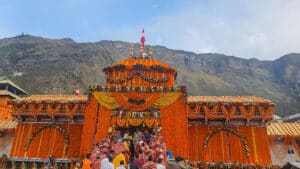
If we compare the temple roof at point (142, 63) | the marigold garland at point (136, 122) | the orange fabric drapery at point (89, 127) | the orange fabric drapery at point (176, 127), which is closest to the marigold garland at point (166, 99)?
the orange fabric drapery at point (176, 127)

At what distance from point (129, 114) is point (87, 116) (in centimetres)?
325

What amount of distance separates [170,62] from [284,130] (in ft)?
226

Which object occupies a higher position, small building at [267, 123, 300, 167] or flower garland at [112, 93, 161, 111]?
flower garland at [112, 93, 161, 111]

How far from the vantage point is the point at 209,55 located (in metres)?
96.8

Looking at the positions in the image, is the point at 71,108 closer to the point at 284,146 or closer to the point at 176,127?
the point at 176,127

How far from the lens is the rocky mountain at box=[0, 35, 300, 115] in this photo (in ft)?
198

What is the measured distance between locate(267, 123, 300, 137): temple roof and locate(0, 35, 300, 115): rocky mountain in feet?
124

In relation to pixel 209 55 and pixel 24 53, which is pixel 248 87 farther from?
pixel 24 53

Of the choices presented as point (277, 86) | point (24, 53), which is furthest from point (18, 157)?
point (277, 86)

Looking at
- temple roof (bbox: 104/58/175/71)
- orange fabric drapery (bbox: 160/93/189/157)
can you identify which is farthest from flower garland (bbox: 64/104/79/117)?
orange fabric drapery (bbox: 160/93/189/157)

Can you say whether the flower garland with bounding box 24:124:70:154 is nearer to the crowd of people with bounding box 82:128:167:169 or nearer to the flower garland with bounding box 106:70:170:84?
the flower garland with bounding box 106:70:170:84

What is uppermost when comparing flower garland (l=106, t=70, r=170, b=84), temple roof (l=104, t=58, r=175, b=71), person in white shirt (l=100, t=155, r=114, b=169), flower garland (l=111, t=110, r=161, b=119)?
temple roof (l=104, t=58, r=175, b=71)

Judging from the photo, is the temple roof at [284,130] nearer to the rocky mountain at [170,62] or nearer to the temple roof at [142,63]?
the temple roof at [142,63]

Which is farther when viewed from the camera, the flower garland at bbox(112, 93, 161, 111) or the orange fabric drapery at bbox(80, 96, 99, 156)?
the flower garland at bbox(112, 93, 161, 111)
